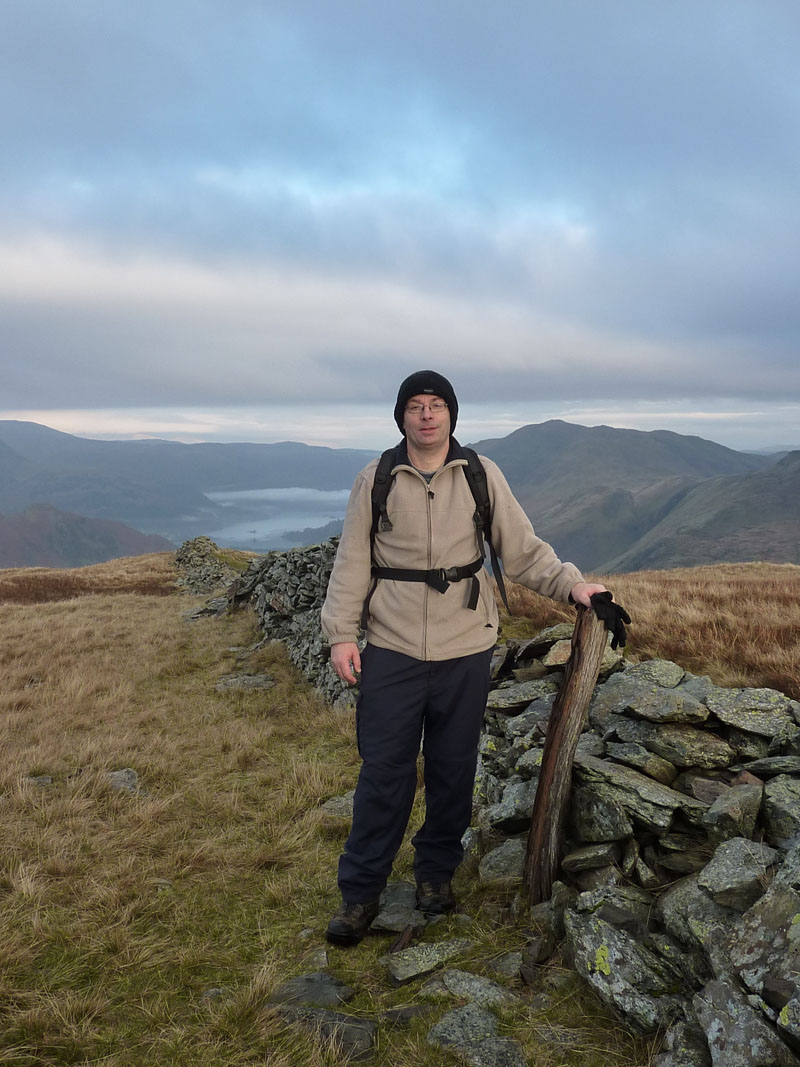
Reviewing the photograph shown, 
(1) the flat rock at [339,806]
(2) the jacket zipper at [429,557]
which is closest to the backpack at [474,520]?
(2) the jacket zipper at [429,557]

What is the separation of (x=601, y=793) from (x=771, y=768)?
142cm

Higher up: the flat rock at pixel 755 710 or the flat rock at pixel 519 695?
the flat rock at pixel 755 710

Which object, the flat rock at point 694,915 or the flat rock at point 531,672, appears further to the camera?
the flat rock at point 531,672

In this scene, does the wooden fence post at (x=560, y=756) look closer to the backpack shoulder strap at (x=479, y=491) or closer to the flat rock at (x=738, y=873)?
the backpack shoulder strap at (x=479, y=491)

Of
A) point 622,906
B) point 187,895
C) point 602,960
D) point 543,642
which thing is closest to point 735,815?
point 622,906

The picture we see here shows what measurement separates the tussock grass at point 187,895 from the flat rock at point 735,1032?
45 centimetres

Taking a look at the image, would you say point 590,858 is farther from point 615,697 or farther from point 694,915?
point 615,697

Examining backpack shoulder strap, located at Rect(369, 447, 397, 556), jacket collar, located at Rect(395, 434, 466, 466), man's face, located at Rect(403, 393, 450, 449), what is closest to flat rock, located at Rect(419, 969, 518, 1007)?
backpack shoulder strap, located at Rect(369, 447, 397, 556)

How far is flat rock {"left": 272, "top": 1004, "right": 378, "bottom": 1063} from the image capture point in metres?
3.57

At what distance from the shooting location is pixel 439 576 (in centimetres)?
432

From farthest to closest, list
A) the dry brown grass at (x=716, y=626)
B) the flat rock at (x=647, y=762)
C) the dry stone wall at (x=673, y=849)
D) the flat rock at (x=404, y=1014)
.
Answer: the dry brown grass at (x=716, y=626) < the flat rock at (x=647, y=762) < the flat rock at (x=404, y=1014) < the dry stone wall at (x=673, y=849)

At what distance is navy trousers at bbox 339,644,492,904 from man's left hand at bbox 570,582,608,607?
0.77m

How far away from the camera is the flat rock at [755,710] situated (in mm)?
5355

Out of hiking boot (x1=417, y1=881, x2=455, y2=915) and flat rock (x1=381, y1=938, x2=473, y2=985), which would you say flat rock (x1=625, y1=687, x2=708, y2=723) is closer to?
hiking boot (x1=417, y1=881, x2=455, y2=915)
